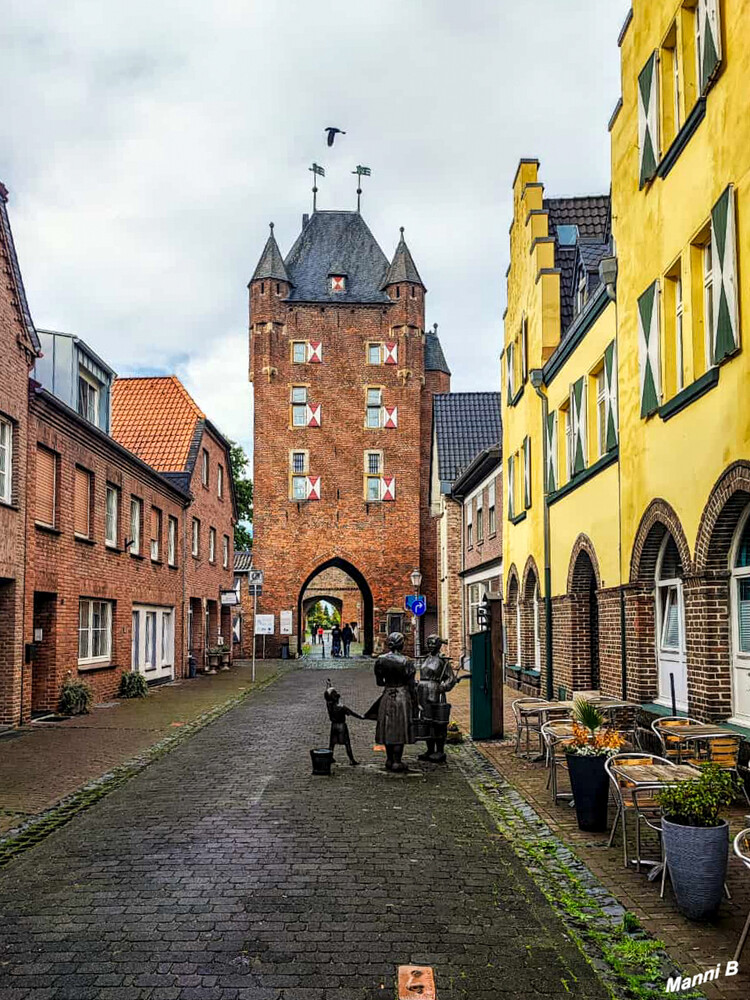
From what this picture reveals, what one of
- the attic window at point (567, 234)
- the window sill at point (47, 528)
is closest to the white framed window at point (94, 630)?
the window sill at point (47, 528)

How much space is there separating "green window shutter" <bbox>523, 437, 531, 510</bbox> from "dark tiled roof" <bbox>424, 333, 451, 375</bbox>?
30593 mm

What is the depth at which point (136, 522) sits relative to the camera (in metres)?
23.7

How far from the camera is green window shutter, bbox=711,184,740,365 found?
8.72 meters

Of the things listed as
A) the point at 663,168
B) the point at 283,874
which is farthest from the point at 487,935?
the point at 663,168

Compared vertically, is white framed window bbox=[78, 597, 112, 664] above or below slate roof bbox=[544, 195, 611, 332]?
below

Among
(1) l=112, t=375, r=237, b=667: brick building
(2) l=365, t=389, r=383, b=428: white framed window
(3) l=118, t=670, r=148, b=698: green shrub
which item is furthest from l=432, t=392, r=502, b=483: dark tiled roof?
(3) l=118, t=670, r=148, b=698: green shrub

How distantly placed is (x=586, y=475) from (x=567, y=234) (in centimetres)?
877

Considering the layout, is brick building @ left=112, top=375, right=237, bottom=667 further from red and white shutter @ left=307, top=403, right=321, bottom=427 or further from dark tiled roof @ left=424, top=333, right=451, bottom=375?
dark tiled roof @ left=424, top=333, right=451, bottom=375

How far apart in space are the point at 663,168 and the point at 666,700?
6.12 metres

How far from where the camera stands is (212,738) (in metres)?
14.2

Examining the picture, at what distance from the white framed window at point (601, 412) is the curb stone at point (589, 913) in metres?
6.70

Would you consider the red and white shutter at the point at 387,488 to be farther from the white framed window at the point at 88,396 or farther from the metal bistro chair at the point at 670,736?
the metal bistro chair at the point at 670,736

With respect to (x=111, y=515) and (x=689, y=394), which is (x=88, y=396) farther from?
(x=689, y=394)

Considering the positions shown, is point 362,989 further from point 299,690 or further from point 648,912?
point 299,690
